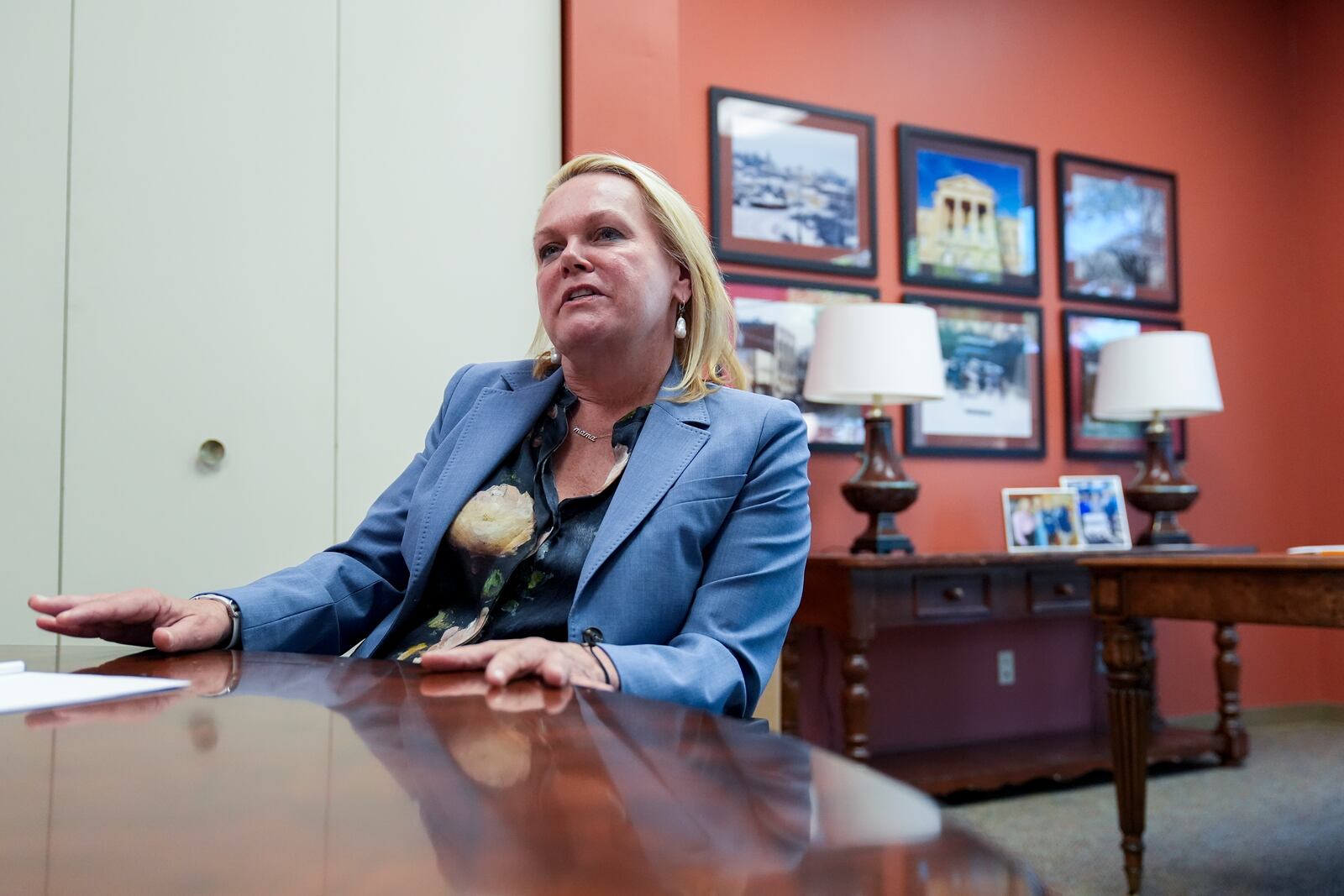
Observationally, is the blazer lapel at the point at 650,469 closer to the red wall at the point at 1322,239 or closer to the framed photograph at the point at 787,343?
the framed photograph at the point at 787,343

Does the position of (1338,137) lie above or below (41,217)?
above

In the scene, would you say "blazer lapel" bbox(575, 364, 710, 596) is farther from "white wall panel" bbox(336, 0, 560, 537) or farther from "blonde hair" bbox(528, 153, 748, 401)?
"white wall panel" bbox(336, 0, 560, 537)

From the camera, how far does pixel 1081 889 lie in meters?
2.57

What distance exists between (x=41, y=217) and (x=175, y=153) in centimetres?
32

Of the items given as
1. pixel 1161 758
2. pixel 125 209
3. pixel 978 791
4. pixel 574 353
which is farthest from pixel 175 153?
pixel 1161 758

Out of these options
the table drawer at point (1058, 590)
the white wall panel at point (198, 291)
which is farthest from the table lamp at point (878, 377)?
the white wall panel at point (198, 291)

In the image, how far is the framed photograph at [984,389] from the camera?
13.8ft

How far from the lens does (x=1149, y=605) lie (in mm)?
2514

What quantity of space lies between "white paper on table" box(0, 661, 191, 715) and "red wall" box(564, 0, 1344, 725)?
3.17 m

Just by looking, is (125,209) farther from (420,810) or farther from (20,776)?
(420,810)

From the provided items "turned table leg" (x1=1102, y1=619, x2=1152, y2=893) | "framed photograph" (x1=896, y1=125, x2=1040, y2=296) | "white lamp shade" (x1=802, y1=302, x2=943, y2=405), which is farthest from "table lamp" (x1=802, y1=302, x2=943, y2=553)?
"turned table leg" (x1=1102, y1=619, x2=1152, y2=893)

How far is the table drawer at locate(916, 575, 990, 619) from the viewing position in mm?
3414

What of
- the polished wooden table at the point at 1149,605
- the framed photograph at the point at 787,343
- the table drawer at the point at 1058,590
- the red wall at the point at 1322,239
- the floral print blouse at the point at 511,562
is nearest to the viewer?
the floral print blouse at the point at 511,562

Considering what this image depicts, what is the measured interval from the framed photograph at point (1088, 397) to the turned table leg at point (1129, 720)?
2009mm
